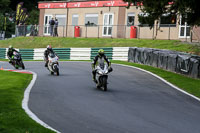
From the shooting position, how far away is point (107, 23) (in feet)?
140

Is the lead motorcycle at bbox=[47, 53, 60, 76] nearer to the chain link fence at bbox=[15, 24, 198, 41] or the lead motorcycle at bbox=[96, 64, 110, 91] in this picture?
the lead motorcycle at bbox=[96, 64, 110, 91]

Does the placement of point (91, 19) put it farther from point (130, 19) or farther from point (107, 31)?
point (130, 19)

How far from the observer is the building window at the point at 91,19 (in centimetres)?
4334

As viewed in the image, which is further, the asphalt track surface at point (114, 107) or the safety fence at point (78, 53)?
the safety fence at point (78, 53)

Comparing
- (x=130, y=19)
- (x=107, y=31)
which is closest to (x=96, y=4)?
(x=107, y=31)

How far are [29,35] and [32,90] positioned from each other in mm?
33469

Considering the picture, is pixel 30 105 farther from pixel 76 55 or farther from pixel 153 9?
pixel 76 55

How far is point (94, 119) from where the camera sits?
9570 mm

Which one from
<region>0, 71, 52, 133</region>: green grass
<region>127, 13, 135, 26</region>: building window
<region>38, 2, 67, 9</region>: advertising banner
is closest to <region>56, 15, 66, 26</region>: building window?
<region>38, 2, 67, 9</region>: advertising banner

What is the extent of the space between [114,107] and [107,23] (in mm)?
31508

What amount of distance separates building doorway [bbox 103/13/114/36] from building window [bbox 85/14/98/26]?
1061mm

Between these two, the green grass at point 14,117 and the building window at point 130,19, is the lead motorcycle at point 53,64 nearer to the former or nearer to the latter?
the green grass at point 14,117

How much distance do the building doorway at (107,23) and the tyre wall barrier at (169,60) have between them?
32.8ft

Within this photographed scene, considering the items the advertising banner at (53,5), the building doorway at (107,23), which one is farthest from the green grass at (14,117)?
the advertising banner at (53,5)
